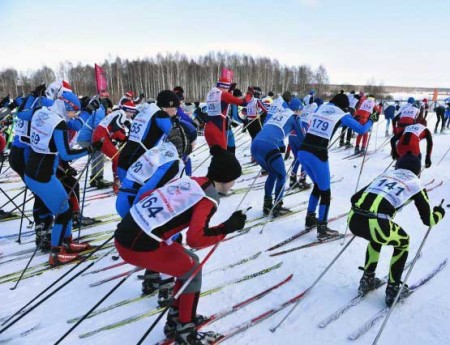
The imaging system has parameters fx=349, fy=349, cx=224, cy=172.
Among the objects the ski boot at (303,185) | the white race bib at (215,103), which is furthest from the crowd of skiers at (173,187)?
the ski boot at (303,185)

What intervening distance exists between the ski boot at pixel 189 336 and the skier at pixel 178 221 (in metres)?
0.42

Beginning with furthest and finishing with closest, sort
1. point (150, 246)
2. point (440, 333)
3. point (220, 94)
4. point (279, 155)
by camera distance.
Result: point (220, 94)
point (279, 155)
point (440, 333)
point (150, 246)

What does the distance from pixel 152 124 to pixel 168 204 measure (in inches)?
74.0

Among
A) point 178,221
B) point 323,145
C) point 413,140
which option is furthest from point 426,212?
point 413,140

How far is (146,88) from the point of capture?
138ft

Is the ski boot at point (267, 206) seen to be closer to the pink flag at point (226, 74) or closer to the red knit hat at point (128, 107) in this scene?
the red knit hat at point (128, 107)

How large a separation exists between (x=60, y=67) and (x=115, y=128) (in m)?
50.8

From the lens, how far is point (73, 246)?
433cm

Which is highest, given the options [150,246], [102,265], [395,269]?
[150,246]

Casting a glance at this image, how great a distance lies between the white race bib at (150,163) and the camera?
3.15 metres

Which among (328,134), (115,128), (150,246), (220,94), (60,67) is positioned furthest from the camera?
(60,67)

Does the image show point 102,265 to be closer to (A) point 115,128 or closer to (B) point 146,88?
(A) point 115,128

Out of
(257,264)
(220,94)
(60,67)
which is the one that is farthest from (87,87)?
(257,264)

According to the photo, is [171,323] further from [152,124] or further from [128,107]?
[128,107]
